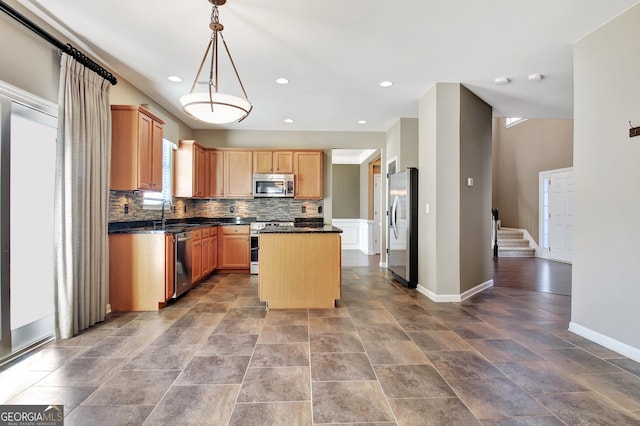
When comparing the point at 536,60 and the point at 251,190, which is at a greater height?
the point at 536,60

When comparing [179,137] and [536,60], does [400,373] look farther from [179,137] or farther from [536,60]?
[179,137]

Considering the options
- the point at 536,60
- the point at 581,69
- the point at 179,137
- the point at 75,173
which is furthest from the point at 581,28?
the point at 179,137

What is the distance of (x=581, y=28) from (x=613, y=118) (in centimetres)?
86

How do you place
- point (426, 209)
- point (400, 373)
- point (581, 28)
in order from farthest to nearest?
1. point (426, 209)
2. point (581, 28)
3. point (400, 373)

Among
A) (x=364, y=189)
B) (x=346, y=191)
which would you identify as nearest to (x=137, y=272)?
(x=364, y=189)

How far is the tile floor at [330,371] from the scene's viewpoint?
174 cm

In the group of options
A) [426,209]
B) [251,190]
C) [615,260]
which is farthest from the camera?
[251,190]

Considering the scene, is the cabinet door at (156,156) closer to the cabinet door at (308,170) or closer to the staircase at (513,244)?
the cabinet door at (308,170)

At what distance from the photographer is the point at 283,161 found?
19.7 feet

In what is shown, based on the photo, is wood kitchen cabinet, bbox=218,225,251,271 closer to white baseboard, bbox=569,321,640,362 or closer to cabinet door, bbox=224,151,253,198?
cabinet door, bbox=224,151,253,198

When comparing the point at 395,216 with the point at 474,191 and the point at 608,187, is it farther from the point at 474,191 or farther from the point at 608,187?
the point at 608,187

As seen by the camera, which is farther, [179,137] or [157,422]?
[179,137]

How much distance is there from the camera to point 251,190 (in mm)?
5973

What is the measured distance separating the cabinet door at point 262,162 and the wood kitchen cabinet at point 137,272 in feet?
8.93
